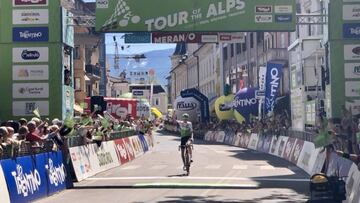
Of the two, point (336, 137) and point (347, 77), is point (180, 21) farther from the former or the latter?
point (336, 137)

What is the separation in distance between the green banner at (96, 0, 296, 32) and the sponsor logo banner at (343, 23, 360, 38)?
2.04 metres

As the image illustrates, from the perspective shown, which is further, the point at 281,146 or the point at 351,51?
the point at 281,146

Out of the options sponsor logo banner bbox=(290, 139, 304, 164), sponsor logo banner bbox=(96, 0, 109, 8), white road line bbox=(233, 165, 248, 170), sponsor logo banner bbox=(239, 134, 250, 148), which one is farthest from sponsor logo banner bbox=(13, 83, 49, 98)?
sponsor logo banner bbox=(239, 134, 250, 148)

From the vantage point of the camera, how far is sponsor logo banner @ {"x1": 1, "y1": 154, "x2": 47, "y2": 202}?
41.4ft

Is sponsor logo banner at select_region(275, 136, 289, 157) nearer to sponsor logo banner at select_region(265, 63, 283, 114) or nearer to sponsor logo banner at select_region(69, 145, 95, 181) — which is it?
sponsor logo banner at select_region(265, 63, 283, 114)

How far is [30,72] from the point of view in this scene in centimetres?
2392

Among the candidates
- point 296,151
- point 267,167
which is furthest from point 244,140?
point 267,167

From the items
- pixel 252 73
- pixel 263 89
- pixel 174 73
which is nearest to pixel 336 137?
pixel 263 89

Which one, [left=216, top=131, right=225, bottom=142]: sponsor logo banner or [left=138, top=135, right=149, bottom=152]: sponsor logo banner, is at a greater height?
[left=138, top=135, right=149, bottom=152]: sponsor logo banner

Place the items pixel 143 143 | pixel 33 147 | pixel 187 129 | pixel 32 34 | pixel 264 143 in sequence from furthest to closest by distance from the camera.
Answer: pixel 143 143 → pixel 264 143 → pixel 32 34 → pixel 187 129 → pixel 33 147

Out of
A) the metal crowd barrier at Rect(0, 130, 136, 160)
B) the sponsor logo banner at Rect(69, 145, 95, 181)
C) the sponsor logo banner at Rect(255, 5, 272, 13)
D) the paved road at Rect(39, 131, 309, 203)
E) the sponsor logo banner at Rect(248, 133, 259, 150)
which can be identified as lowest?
the sponsor logo banner at Rect(248, 133, 259, 150)

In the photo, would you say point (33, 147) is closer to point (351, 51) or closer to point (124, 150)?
point (351, 51)

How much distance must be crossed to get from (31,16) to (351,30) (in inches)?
440

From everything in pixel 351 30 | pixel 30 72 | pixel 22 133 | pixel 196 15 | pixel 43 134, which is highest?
pixel 196 15
